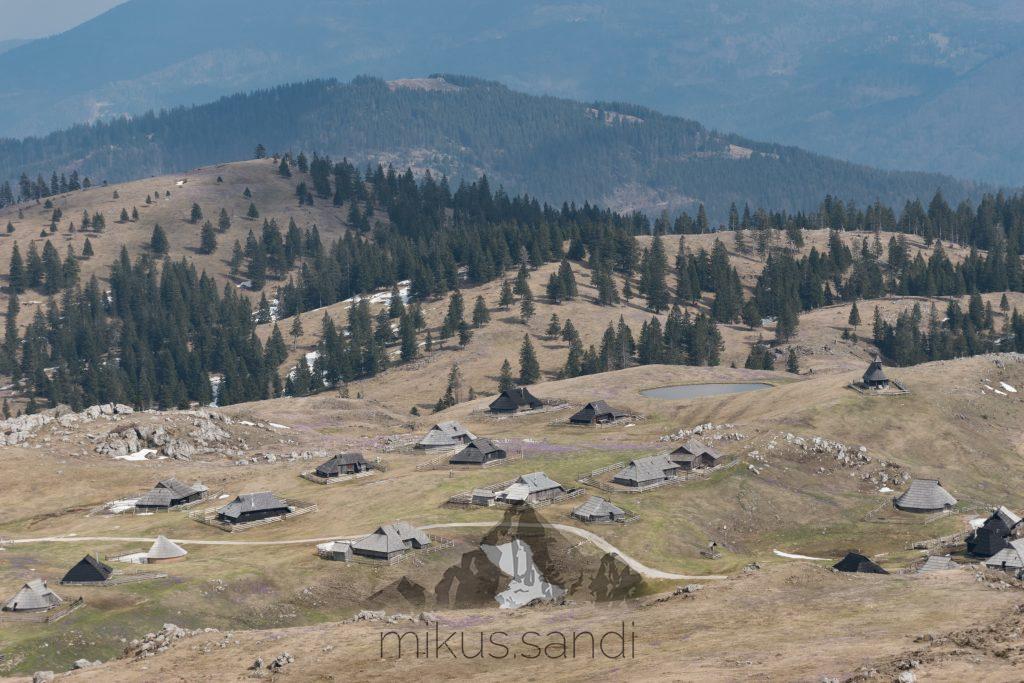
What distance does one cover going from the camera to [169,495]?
118188 millimetres

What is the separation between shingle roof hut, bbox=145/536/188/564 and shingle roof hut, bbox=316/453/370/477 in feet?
96.0

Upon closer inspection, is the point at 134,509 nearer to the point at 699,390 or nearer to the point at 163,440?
the point at 163,440

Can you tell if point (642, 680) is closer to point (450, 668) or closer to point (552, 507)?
point (450, 668)

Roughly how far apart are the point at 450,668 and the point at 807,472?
231ft

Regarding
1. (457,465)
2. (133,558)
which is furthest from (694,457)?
(133,558)

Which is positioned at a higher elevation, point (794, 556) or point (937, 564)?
point (937, 564)

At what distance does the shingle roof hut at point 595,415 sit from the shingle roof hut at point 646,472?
2979cm

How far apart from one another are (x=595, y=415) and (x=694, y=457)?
96.7ft

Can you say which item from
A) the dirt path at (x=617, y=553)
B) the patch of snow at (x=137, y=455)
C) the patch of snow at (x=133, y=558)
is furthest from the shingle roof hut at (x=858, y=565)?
the patch of snow at (x=137, y=455)

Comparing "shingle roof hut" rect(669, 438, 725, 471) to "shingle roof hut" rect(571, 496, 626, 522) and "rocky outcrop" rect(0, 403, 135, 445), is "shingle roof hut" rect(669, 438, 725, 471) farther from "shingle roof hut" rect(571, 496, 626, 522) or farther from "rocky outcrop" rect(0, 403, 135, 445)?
"rocky outcrop" rect(0, 403, 135, 445)

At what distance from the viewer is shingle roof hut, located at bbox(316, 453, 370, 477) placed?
127 meters

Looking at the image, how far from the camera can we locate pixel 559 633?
66.6 metres

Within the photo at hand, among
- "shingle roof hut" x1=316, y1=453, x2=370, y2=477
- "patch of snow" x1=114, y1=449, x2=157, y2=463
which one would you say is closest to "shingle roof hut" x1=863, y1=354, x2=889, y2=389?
"shingle roof hut" x1=316, y1=453, x2=370, y2=477

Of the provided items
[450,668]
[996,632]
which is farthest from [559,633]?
[996,632]
